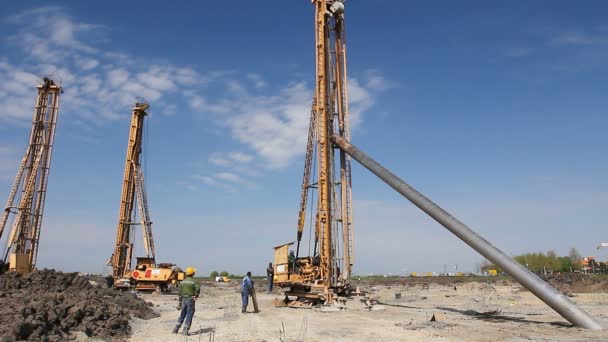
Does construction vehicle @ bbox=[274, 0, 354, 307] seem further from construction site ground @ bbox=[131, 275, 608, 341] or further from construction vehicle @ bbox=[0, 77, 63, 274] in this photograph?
construction vehicle @ bbox=[0, 77, 63, 274]

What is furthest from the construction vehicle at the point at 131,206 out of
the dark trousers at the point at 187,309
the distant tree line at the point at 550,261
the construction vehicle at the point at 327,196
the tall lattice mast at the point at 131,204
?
the distant tree line at the point at 550,261

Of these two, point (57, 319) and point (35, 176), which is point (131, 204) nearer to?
point (35, 176)

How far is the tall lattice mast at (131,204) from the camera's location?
37031 mm

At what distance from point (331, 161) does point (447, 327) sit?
1054cm

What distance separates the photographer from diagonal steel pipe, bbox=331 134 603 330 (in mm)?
12828

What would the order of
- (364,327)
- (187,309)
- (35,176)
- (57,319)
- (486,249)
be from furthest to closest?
(35,176), (486,249), (364,327), (187,309), (57,319)

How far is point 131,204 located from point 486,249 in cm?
2981

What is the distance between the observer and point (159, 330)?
13148mm

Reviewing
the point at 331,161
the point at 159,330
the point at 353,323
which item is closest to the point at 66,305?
the point at 159,330

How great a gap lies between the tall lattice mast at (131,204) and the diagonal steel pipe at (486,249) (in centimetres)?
2173

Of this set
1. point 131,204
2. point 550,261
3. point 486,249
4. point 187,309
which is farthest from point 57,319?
point 550,261

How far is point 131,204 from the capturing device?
38.0 metres

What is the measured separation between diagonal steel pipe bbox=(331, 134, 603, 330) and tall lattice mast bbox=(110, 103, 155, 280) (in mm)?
21731

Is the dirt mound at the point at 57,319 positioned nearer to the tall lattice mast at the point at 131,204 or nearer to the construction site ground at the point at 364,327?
the construction site ground at the point at 364,327
